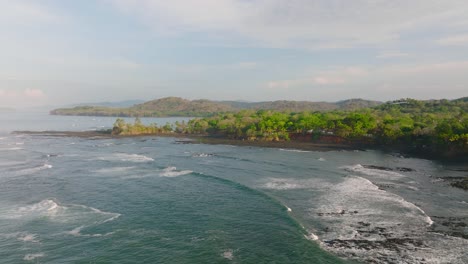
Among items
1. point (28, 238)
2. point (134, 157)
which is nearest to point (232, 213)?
point (28, 238)

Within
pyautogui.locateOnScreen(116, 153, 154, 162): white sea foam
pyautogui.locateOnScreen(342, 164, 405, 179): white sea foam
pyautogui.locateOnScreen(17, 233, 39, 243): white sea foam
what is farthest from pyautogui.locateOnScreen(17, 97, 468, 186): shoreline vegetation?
pyautogui.locateOnScreen(17, 233, 39, 243): white sea foam

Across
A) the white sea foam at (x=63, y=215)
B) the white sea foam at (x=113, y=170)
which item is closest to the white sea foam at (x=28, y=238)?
the white sea foam at (x=63, y=215)

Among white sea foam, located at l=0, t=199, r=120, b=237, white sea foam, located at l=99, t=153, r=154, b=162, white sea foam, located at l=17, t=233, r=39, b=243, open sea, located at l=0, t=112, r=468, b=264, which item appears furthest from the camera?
white sea foam, located at l=99, t=153, r=154, b=162

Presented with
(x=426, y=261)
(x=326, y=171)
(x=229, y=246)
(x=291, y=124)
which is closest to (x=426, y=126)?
(x=291, y=124)

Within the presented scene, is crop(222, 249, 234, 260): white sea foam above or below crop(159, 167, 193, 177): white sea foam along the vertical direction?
below

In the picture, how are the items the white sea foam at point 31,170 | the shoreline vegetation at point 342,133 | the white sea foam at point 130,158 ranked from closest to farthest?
the white sea foam at point 31,170 < the white sea foam at point 130,158 < the shoreline vegetation at point 342,133

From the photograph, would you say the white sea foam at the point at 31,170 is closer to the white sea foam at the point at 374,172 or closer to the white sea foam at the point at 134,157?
the white sea foam at the point at 134,157

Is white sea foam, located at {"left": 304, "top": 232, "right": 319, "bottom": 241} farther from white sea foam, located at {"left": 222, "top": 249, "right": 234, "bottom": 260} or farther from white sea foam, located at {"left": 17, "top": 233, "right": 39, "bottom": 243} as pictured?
white sea foam, located at {"left": 17, "top": 233, "right": 39, "bottom": 243}

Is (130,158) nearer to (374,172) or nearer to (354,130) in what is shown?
(374,172)

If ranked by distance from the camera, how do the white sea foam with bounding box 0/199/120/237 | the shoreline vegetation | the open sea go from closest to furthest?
the open sea
the white sea foam with bounding box 0/199/120/237
the shoreline vegetation
